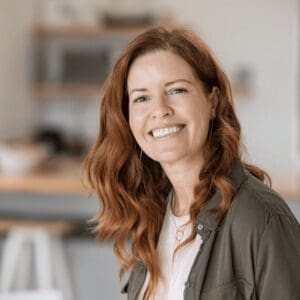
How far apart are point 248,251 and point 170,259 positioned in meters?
0.29

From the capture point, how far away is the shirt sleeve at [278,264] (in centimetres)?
125

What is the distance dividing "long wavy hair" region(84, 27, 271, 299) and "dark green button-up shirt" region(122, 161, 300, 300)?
0.13ft

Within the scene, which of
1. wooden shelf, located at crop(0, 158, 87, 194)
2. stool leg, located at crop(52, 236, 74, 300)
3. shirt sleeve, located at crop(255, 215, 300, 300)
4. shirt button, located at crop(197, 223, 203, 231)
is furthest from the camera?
stool leg, located at crop(52, 236, 74, 300)

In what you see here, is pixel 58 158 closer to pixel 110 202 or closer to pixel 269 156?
pixel 269 156

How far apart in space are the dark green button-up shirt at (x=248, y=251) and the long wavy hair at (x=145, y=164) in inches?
1.5

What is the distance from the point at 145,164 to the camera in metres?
1.70

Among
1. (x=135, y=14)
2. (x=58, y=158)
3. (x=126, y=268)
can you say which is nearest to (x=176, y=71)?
(x=126, y=268)

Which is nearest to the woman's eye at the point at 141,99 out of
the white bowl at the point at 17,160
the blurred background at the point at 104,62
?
the white bowl at the point at 17,160

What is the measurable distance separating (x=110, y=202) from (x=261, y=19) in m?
3.66

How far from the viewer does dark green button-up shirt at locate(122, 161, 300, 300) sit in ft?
4.13

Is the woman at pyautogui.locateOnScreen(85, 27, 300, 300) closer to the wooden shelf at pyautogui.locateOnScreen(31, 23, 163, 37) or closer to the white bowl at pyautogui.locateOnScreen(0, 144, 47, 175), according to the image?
the white bowl at pyautogui.locateOnScreen(0, 144, 47, 175)

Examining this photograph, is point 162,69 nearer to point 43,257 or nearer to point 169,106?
point 169,106

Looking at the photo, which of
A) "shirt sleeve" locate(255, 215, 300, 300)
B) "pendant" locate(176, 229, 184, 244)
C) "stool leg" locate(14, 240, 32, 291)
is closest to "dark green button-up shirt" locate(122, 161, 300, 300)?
"shirt sleeve" locate(255, 215, 300, 300)

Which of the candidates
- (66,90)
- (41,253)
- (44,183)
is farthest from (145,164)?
(66,90)
